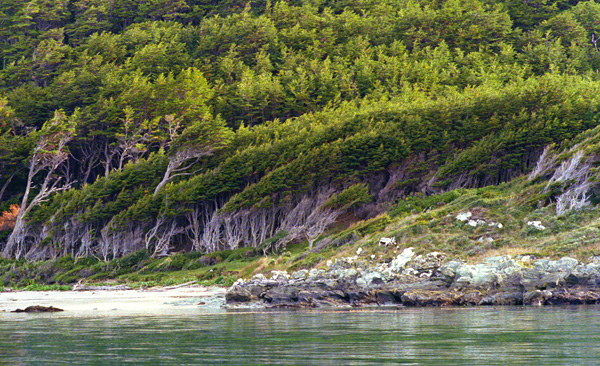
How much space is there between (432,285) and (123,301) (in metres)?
13.8

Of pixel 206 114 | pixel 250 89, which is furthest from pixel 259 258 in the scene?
pixel 250 89

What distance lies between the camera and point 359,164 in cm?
4916

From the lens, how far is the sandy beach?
2917 centimetres

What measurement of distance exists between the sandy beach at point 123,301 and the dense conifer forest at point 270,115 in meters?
9.34

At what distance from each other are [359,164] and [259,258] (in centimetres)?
959

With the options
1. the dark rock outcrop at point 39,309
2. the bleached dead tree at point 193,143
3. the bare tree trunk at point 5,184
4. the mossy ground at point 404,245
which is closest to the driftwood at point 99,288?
the mossy ground at point 404,245

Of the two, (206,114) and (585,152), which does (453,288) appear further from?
(206,114)

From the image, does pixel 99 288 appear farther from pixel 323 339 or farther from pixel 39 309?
pixel 323 339

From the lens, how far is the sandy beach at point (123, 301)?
29.2 m

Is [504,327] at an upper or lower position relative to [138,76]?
upper

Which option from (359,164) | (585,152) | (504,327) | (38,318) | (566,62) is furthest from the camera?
(566,62)

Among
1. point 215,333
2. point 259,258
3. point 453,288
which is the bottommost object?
point 259,258

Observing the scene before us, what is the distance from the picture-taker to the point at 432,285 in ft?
93.2

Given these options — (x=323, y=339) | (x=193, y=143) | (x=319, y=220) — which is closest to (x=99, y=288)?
(x=319, y=220)
